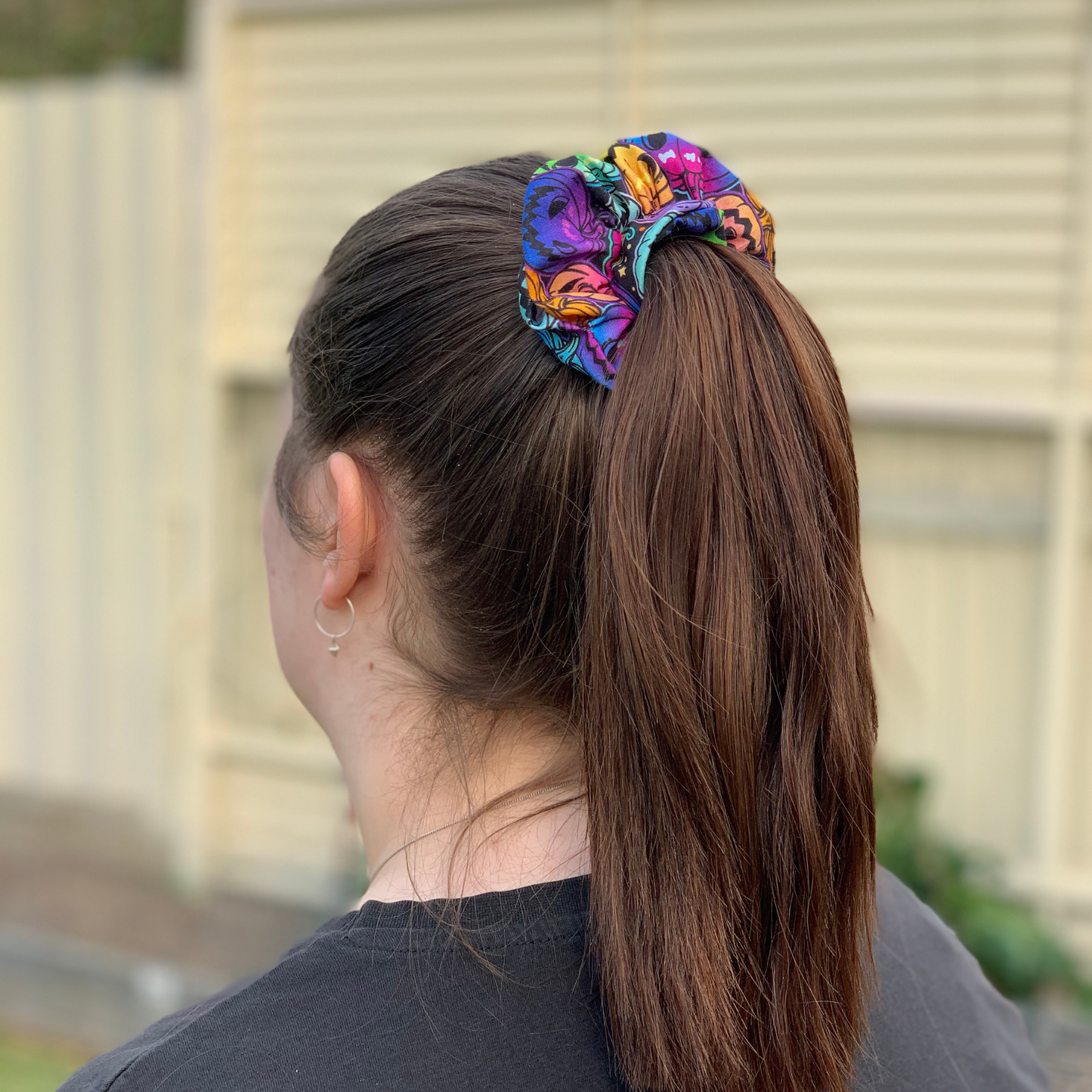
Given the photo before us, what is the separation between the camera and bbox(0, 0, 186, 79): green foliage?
4.98 meters

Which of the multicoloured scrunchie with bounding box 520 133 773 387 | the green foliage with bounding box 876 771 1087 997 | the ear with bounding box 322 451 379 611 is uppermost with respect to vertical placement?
the multicoloured scrunchie with bounding box 520 133 773 387

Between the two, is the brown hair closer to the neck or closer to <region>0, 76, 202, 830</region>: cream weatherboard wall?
the neck

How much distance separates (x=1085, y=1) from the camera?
3168mm

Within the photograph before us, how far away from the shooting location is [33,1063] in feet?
11.2

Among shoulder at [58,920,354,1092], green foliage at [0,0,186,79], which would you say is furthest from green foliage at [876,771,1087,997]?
green foliage at [0,0,186,79]

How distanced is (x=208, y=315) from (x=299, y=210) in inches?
19.0

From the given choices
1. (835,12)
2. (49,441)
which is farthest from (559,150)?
(49,441)

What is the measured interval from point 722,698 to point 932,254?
277cm

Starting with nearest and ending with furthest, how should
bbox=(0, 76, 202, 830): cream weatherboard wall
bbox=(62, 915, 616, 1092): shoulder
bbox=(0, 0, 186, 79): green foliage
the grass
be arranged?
bbox=(62, 915, 616, 1092): shoulder → the grass → bbox=(0, 76, 202, 830): cream weatherboard wall → bbox=(0, 0, 186, 79): green foliage

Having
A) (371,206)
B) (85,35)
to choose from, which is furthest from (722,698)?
(85,35)

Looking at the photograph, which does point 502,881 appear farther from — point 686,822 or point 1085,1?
point 1085,1

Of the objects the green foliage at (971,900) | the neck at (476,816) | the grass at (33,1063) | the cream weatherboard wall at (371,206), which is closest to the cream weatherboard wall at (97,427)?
the cream weatherboard wall at (371,206)

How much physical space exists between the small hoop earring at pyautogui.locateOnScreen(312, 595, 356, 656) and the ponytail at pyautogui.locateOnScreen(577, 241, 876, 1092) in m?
0.27

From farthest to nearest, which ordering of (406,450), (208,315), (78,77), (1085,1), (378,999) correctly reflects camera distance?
(78,77) < (208,315) < (1085,1) < (406,450) < (378,999)
